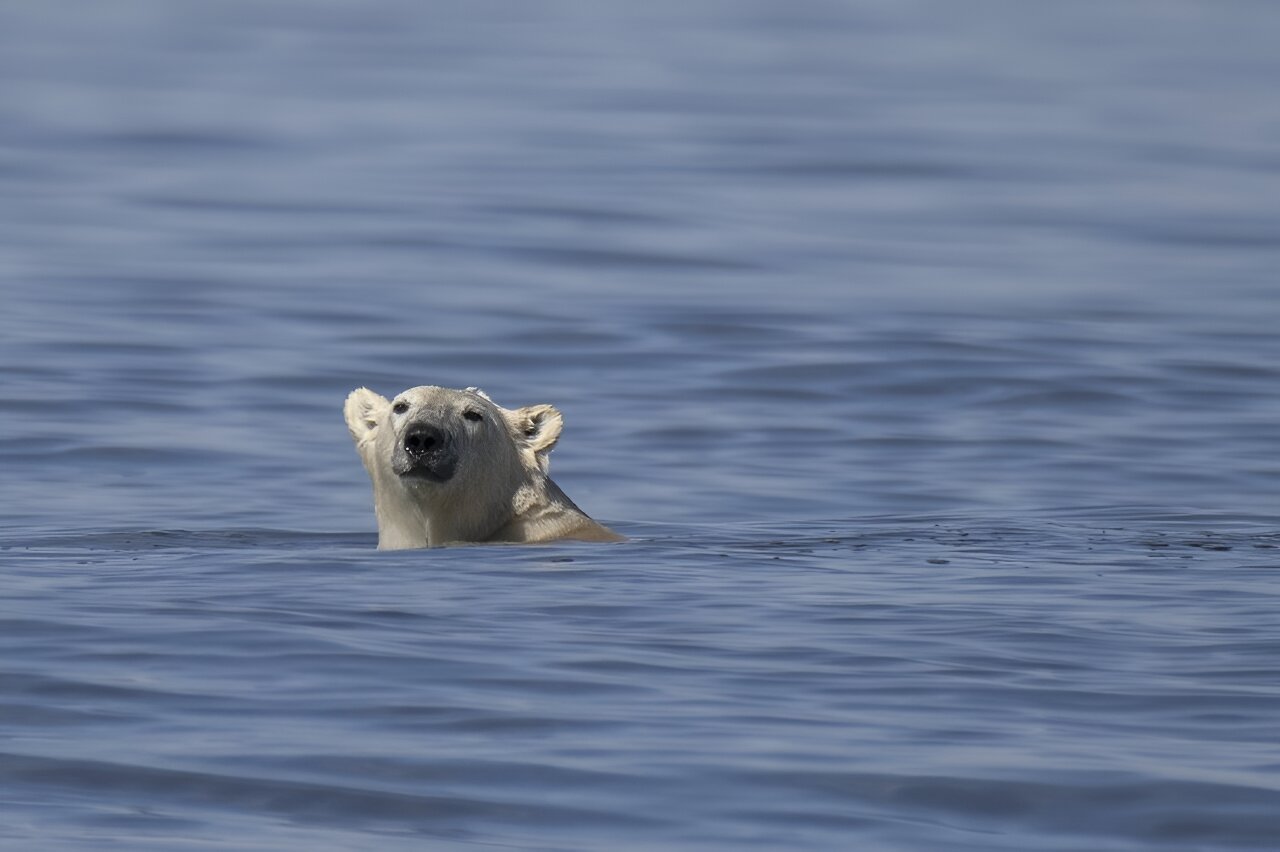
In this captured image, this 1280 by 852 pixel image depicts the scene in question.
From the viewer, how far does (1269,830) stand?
721 centimetres

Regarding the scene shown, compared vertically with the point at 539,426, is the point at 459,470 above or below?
below

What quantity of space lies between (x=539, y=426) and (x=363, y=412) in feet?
2.83

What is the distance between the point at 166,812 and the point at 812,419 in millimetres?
11177

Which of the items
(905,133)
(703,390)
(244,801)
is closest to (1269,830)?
(244,801)

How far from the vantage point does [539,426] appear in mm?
13141

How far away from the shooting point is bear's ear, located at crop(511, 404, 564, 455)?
13.0 meters

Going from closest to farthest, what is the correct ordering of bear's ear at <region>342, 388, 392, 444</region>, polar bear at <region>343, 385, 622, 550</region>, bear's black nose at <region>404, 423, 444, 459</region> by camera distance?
bear's black nose at <region>404, 423, 444, 459</region> → polar bear at <region>343, 385, 622, 550</region> → bear's ear at <region>342, 388, 392, 444</region>

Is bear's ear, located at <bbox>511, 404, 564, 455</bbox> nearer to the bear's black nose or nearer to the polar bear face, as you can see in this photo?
the polar bear face

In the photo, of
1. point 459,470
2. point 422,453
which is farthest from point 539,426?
point 422,453

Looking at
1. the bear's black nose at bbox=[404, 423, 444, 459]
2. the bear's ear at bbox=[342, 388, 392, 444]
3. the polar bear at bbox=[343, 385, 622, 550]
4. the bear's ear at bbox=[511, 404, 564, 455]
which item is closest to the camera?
the bear's black nose at bbox=[404, 423, 444, 459]

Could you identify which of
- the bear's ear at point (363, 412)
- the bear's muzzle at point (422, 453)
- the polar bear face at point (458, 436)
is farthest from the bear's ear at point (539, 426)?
the bear's muzzle at point (422, 453)

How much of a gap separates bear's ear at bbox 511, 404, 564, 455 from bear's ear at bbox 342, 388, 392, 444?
0.65 m

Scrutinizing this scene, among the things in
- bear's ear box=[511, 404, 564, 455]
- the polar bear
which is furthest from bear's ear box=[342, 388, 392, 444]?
bear's ear box=[511, 404, 564, 455]

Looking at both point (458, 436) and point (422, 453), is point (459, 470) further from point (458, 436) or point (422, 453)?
point (422, 453)
